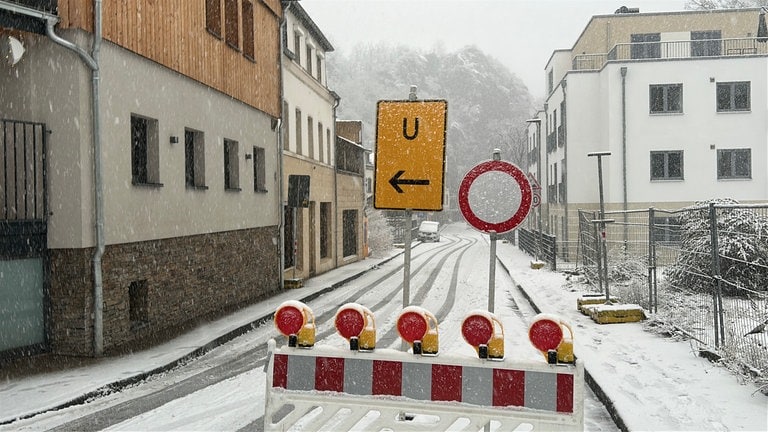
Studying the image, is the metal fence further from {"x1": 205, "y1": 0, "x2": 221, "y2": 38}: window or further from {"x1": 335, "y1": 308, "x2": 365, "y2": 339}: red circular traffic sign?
{"x1": 205, "y1": 0, "x2": 221, "y2": 38}: window

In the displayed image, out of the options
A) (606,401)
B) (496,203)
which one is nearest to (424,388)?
(496,203)

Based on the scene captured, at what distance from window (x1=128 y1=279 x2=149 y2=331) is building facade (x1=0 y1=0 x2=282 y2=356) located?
20mm

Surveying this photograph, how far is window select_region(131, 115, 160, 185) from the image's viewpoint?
1189 centimetres

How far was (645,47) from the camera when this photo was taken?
35.4 meters

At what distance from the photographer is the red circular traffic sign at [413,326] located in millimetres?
4258

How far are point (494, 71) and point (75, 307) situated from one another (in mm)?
152065

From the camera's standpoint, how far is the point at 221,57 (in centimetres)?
1496

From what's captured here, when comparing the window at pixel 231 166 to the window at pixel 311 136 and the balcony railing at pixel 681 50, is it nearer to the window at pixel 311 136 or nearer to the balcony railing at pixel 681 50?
the window at pixel 311 136

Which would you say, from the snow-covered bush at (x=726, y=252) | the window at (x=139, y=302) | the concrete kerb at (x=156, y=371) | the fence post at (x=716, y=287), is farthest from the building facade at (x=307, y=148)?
the fence post at (x=716, y=287)

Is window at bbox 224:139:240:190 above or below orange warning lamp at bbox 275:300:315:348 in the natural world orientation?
above

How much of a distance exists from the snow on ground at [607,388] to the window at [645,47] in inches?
1071

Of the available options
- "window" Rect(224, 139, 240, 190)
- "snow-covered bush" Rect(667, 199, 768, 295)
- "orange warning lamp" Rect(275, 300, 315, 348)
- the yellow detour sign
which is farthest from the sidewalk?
"window" Rect(224, 139, 240, 190)

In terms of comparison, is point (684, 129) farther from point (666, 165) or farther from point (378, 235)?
point (378, 235)

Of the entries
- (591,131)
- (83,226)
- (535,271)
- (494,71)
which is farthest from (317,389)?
(494,71)
